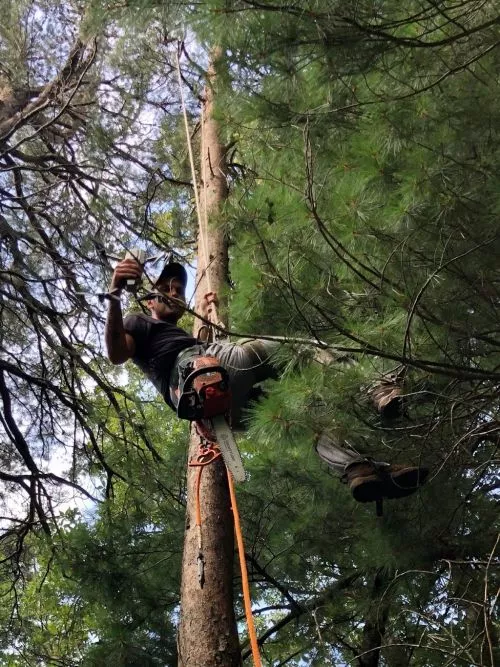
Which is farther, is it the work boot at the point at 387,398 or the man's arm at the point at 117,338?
the man's arm at the point at 117,338

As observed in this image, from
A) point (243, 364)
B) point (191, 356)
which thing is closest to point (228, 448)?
point (243, 364)

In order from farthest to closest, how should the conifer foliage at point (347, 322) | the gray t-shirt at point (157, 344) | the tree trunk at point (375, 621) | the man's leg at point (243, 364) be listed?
the tree trunk at point (375, 621)
the gray t-shirt at point (157, 344)
the man's leg at point (243, 364)
the conifer foliage at point (347, 322)

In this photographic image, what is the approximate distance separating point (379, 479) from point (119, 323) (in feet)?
4.42

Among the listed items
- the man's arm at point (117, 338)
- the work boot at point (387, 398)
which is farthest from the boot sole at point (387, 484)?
the man's arm at point (117, 338)

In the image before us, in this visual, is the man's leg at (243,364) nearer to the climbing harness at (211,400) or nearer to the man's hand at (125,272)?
the climbing harness at (211,400)

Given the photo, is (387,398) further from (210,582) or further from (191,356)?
(210,582)

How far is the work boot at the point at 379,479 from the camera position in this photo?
8.80 feet

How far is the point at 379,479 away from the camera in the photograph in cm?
270

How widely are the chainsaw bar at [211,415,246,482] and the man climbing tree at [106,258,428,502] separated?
0.63 feet

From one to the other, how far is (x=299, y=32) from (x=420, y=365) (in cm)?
126

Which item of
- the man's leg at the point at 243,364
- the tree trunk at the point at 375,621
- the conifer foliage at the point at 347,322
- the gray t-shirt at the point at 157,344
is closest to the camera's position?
the conifer foliage at the point at 347,322

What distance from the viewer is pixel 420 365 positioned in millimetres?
2441

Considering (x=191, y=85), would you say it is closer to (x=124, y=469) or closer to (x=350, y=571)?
(x=124, y=469)

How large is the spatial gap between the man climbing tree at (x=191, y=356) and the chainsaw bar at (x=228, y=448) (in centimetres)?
19
